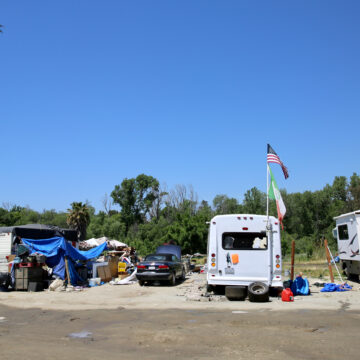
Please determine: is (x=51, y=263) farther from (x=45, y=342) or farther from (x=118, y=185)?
(x=118, y=185)

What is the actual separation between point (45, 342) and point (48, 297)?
8.59m

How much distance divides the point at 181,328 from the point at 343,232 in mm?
13788

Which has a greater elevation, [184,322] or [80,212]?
[80,212]

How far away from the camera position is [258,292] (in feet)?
42.1

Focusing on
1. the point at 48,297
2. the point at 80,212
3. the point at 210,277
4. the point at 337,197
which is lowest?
the point at 48,297

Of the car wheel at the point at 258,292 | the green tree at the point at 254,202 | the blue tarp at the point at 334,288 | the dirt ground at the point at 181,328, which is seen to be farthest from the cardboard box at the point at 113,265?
the green tree at the point at 254,202

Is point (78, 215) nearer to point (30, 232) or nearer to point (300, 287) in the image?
point (30, 232)

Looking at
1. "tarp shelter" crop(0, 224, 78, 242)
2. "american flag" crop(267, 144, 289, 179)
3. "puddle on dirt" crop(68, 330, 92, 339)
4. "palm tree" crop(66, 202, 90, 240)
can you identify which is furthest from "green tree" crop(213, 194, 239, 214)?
"puddle on dirt" crop(68, 330, 92, 339)

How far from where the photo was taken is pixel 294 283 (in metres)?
14.8

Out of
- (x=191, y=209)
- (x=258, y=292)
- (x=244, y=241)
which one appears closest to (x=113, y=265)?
(x=244, y=241)

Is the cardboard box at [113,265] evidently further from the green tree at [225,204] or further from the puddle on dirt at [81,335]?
the green tree at [225,204]

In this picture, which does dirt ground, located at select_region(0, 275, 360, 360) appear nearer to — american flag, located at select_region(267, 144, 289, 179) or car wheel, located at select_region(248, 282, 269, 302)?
car wheel, located at select_region(248, 282, 269, 302)

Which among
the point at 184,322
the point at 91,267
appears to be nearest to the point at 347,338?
the point at 184,322

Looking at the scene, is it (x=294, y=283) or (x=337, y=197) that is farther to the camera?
(x=337, y=197)
